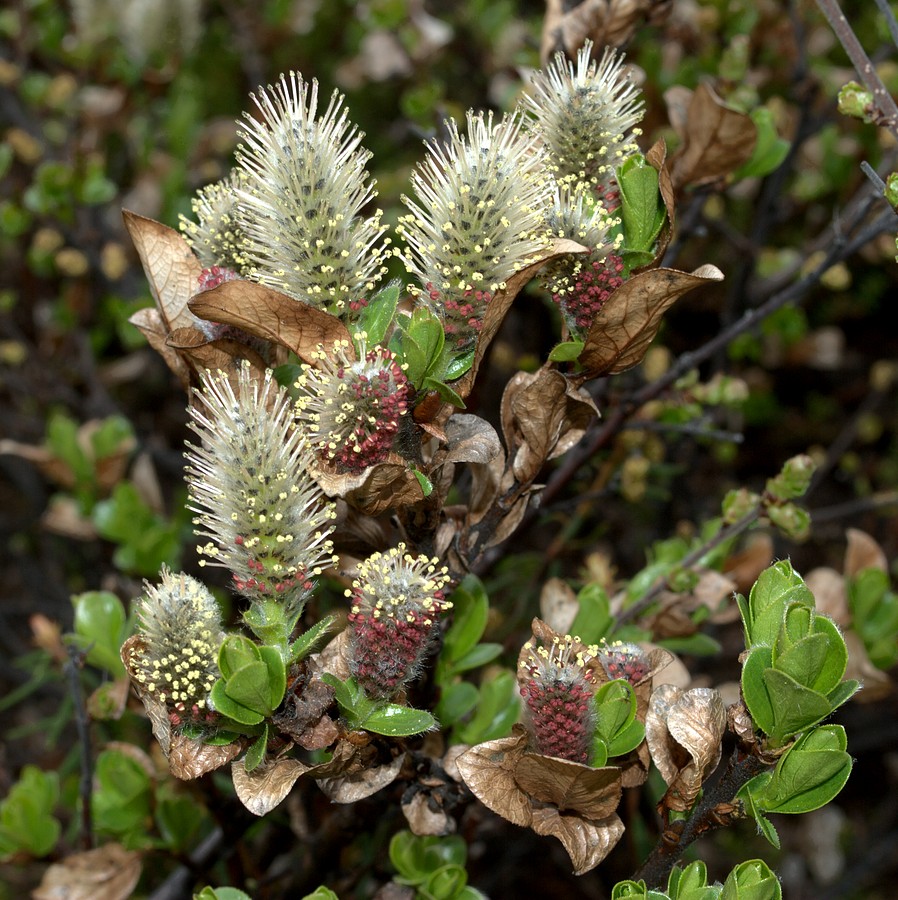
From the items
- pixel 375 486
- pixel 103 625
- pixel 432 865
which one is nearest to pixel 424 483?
pixel 375 486

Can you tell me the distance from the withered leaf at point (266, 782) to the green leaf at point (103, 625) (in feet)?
1.47

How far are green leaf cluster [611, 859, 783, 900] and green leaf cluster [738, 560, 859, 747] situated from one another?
0.37 feet

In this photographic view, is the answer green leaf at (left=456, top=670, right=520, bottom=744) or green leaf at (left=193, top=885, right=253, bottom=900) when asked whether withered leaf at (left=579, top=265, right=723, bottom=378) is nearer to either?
green leaf at (left=456, top=670, right=520, bottom=744)

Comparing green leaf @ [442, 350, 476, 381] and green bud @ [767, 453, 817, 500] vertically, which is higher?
green leaf @ [442, 350, 476, 381]

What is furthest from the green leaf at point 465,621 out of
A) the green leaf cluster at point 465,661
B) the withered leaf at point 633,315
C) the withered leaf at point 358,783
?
the withered leaf at point 633,315

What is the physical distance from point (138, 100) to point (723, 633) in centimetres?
188

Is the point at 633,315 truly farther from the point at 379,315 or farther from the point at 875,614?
the point at 875,614

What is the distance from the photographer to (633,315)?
94 cm

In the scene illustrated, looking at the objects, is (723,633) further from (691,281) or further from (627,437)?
(691,281)

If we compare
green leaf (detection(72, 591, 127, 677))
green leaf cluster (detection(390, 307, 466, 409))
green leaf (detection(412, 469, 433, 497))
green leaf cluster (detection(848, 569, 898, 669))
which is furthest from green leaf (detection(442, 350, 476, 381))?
green leaf cluster (detection(848, 569, 898, 669))

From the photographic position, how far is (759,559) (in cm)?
150

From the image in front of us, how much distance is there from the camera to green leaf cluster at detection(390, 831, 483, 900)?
3.48 ft

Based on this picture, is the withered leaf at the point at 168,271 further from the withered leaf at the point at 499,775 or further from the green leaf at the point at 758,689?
the green leaf at the point at 758,689

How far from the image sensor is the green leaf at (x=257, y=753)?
893mm
